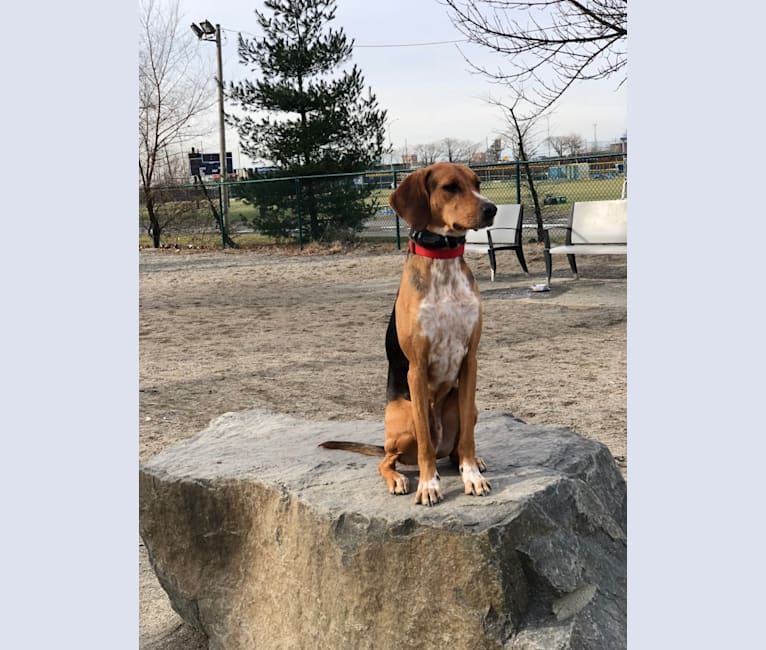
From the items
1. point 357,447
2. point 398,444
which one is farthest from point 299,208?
point 398,444

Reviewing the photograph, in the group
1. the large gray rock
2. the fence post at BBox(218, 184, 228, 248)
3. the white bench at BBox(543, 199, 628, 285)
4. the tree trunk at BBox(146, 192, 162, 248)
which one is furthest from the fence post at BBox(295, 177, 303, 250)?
the large gray rock

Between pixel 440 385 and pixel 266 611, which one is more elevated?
pixel 440 385

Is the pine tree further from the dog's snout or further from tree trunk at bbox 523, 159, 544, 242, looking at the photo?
the dog's snout

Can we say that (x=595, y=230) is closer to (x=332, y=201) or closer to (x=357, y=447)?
(x=357, y=447)

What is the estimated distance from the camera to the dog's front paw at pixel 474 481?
3.04 m

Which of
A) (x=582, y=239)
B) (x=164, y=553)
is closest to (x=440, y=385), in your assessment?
(x=164, y=553)

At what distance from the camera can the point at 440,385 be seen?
3104mm

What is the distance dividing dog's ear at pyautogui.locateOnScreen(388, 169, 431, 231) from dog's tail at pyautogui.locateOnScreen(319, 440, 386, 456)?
41.4 inches

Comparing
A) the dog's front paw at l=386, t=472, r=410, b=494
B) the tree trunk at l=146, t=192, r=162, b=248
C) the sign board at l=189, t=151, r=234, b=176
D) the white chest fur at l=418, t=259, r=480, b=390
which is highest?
the sign board at l=189, t=151, r=234, b=176

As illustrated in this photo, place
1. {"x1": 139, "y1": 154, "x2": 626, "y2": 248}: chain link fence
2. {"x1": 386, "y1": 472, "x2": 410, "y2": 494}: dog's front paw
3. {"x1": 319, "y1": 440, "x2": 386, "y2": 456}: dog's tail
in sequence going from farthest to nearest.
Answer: {"x1": 139, "y1": 154, "x2": 626, "y2": 248}: chain link fence, {"x1": 319, "y1": 440, "x2": 386, "y2": 456}: dog's tail, {"x1": 386, "y1": 472, "x2": 410, "y2": 494}: dog's front paw

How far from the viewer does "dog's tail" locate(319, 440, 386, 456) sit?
3566mm

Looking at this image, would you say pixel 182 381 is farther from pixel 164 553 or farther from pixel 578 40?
pixel 578 40

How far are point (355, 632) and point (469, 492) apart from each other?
66 centimetres

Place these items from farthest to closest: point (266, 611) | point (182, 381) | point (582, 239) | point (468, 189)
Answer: point (582, 239) → point (182, 381) → point (266, 611) → point (468, 189)
